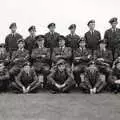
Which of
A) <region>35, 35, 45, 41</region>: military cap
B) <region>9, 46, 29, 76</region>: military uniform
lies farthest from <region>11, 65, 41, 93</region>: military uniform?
<region>35, 35, 45, 41</region>: military cap

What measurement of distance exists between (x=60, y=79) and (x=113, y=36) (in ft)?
7.88

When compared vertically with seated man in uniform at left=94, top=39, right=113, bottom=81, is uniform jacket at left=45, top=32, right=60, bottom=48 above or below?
above

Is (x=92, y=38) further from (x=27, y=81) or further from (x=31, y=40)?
(x=27, y=81)

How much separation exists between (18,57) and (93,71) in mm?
2429

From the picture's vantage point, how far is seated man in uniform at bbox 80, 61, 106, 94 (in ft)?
30.6

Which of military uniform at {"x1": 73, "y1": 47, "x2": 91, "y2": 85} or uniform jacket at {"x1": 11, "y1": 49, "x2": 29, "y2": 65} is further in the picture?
uniform jacket at {"x1": 11, "y1": 49, "x2": 29, "y2": 65}

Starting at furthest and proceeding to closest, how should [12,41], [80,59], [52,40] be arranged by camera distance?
[12,41] < [52,40] < [80,59]

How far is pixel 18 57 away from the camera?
10.2 metres

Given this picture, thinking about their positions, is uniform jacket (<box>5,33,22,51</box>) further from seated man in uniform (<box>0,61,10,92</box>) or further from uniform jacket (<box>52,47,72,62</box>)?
uniform jacket (<box>52,47,72,62</box>)

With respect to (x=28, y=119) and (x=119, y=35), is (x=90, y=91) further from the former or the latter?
(x=28, y=119)

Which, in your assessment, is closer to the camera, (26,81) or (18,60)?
(26,81)

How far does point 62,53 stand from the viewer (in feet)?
33.5

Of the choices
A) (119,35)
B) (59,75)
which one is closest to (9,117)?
(59,75)

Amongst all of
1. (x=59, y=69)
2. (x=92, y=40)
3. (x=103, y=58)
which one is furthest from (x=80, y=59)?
(x=92, y=40)
